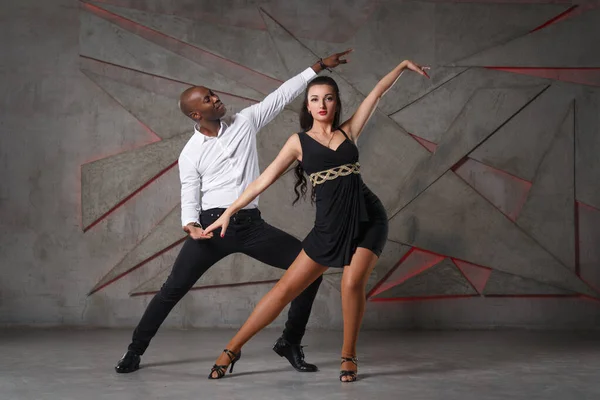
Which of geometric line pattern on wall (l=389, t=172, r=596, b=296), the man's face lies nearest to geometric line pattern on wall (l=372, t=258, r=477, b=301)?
geometric line pattern on wall (l=389, t=172, r=596, b=296)

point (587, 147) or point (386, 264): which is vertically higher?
point (587, 147)

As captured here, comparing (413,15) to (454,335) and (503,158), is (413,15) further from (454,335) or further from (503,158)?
(454,335)

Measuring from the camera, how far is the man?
3.63m

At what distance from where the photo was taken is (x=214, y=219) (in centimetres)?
367

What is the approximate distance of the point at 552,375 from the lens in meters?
3.53

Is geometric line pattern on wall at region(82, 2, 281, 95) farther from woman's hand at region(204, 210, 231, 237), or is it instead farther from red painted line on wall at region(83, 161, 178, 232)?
woman's hand at region(204, 210, 231, 237)

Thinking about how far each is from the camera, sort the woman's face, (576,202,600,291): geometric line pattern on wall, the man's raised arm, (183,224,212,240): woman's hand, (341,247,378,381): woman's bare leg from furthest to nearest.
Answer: (576,202,600,291): geometric line pattern on wall < the man's raised arm < (183,224,212,240): woman's hand < the woman's face < (341,247,378,381): woman's bare leg

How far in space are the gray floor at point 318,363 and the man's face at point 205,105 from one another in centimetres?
129

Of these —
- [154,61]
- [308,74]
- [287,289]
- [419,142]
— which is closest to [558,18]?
[419,142]

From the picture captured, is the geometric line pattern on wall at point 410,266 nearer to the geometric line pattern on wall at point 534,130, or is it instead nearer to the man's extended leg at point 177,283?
the geometric line pattern on wall at point 534,130

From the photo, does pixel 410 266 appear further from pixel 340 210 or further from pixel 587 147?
pixel 340 210

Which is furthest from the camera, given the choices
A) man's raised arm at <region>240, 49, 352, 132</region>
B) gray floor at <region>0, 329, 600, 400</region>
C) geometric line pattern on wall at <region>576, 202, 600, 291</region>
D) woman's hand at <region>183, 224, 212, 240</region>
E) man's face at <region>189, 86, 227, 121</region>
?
geometric line pattern on wall at <region>576, 202, 600, 291</region>

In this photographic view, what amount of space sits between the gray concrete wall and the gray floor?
33cm

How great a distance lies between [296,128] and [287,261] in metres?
1.85
